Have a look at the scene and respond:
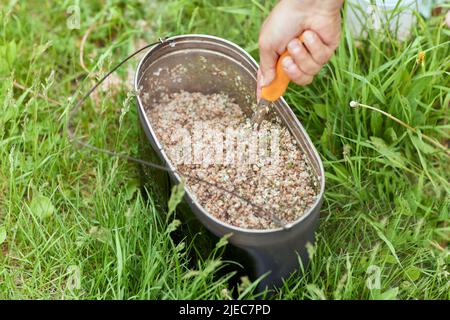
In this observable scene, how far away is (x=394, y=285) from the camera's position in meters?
1.90

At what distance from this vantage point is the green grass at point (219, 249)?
1.83 metres

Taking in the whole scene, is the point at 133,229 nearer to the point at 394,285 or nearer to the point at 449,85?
the point at 394,285

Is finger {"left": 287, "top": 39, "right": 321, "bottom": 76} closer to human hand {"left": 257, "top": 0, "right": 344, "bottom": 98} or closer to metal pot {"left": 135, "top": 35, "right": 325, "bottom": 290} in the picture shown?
human hand {"left": 257, "top": 0, "right": 344, "bottom": 98}

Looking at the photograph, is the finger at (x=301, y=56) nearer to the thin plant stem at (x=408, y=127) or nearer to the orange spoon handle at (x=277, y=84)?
the orange spoon handle at (x=277, y=84)

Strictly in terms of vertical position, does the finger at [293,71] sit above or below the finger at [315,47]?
below

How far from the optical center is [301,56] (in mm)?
1818

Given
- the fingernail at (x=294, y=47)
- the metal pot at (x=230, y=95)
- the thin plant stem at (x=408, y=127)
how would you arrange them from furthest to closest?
1. the thin plant stem at (x=408, y=127)
2. the fingernail at (x=294, y=47)
3. the metal pot at (x=230, y=95)

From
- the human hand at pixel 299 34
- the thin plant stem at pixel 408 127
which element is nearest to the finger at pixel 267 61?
the human hand at pixel 299 34

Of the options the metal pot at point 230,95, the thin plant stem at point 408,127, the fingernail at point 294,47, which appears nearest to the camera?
the metal pot at point 230,95

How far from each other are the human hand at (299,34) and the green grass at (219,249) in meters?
0.22

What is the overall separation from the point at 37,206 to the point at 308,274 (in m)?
0.75

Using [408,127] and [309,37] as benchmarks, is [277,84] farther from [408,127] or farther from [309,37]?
[408,127]

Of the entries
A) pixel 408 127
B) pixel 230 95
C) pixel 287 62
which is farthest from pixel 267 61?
pixel 408 127

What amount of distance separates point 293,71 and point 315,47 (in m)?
0.08
